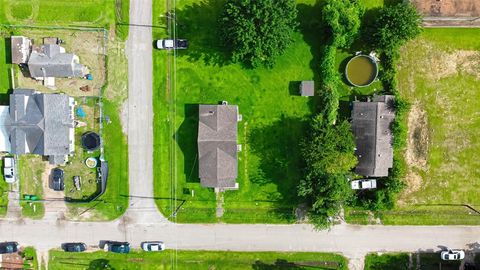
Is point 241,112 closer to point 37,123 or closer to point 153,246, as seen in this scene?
point 153,246

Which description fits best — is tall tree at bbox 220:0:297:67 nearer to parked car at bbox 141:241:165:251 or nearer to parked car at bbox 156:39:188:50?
parked car at bbox 156:39:188:50

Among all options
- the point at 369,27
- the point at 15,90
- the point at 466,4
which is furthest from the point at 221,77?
the point at 466,4

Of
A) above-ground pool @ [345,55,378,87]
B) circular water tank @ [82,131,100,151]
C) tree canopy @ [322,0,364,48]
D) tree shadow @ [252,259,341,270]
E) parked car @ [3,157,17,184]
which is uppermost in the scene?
tree canopy @ [322,0,364,48]

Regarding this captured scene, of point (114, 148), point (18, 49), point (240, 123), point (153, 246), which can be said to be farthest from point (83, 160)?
point (240, 123)

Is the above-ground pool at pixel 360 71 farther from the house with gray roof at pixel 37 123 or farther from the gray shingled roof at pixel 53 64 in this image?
the house with gray roof at pixel 37 123

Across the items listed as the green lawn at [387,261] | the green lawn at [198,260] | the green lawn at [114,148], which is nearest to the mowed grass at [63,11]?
the green lawn at [114,148]

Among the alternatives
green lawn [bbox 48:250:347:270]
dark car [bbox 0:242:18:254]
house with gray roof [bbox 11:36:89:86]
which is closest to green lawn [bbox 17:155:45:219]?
dark car [bbox 0:242:18:254]
